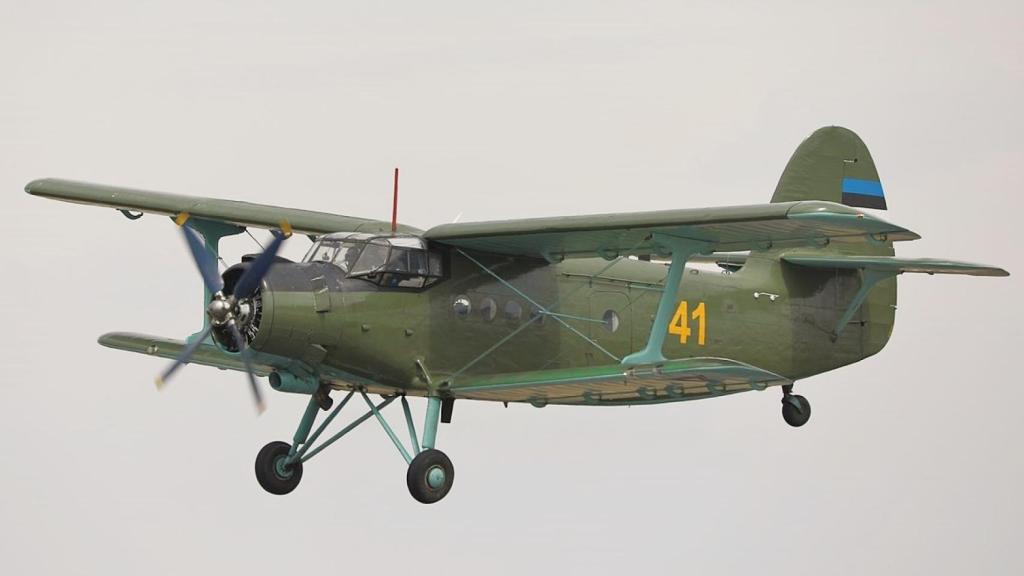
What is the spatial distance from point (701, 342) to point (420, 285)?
415cm

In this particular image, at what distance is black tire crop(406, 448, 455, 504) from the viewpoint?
19.6 m

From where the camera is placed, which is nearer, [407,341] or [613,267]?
[407,341]

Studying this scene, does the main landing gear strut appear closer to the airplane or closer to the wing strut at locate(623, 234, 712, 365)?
the airplane

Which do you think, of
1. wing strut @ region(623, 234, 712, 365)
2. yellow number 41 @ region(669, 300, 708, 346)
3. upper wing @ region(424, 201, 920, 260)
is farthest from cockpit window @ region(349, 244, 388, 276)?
yellow number 41 @ region(669, 300, 708, 346)

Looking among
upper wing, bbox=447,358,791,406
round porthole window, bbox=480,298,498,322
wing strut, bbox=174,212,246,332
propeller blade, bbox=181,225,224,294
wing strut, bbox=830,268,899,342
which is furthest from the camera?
wing strut, bbox=830,268,899,342

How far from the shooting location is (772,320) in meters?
23.5

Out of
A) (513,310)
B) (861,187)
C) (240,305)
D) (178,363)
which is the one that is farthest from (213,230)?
(861,187)

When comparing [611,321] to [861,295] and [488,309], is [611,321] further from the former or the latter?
[861,295]

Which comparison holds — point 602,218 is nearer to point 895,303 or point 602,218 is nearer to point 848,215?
point 848,215

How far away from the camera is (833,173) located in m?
24.8

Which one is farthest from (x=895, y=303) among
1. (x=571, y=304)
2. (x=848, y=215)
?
(x=848, y=215)

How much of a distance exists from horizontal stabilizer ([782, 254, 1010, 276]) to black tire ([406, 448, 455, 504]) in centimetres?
636

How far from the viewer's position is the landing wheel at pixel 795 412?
77.6ft

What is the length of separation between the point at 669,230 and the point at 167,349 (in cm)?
653
